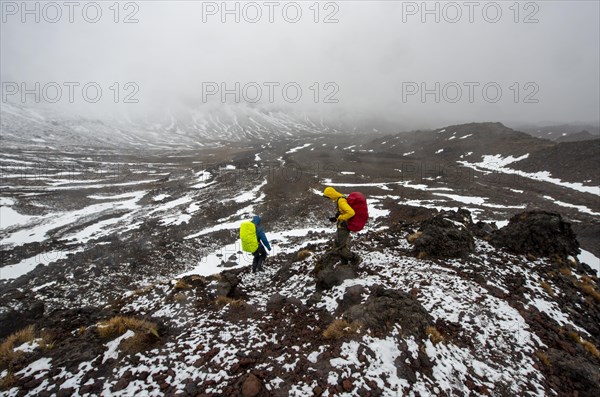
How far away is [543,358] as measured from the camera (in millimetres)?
6617

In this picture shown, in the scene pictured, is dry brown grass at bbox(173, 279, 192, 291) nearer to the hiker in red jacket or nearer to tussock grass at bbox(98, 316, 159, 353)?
tussock grass at bbox(98, 316, 159, 353)

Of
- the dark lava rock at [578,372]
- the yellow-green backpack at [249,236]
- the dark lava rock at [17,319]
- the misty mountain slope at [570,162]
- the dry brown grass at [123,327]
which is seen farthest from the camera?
the misty mountain slope at [570,162]

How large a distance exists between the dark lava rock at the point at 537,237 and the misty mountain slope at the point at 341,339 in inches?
85.0

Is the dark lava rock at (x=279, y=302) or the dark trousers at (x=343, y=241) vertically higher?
the dark trousers at (x=343, y=241)

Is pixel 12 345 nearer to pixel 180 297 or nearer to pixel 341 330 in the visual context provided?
pixel 180 297

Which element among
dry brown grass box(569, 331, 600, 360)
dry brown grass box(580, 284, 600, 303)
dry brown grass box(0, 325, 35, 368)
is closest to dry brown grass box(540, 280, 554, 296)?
dry brown grass box(569, 331, 600, 360)

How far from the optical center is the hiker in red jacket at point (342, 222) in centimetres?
917

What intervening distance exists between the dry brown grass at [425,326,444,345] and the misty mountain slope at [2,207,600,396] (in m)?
0.03

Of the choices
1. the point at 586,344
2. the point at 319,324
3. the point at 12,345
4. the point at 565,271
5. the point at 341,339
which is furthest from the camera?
the point at 565,271

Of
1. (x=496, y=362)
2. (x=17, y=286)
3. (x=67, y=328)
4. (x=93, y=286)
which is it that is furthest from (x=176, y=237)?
(x=496, y=362)

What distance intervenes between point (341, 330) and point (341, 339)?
0.81ft

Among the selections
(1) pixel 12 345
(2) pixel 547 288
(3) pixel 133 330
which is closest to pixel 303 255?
(3) pixel 133 330

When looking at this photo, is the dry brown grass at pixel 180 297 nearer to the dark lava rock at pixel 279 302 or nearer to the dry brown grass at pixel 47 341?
the dark lava rock at pixel 279 302

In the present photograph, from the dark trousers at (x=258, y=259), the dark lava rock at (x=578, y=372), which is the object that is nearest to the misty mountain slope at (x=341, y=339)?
the dark lava rock at (x=578, y=372)
